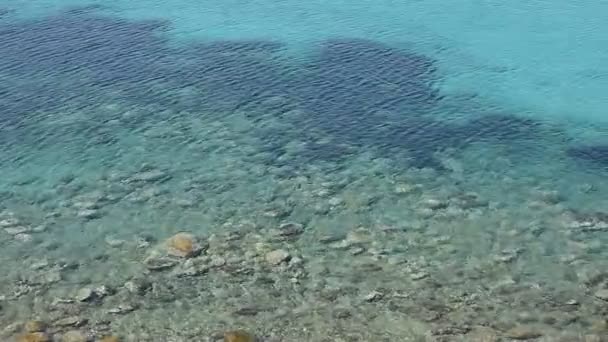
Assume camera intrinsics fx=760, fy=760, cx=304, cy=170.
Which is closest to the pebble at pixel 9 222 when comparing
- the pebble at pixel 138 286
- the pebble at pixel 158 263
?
the pebble at pixel 158 263

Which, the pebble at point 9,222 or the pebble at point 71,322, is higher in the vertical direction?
the pebble at point 9,222

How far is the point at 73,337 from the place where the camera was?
1767cm

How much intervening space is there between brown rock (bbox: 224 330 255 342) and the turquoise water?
353mm

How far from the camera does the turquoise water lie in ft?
62.2

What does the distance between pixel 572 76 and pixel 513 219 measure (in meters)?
11.4

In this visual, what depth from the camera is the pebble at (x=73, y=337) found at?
57.6 ft

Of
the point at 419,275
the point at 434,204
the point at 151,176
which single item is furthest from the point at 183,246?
the point at 434,204

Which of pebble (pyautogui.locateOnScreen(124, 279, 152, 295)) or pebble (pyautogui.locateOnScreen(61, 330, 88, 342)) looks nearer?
pebble (pyautogui.locateOnScreen(61, 330, 88, 342))

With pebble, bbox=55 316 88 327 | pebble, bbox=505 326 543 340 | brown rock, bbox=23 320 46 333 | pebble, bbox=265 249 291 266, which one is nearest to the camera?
pebble, bbox=505 326 543 340

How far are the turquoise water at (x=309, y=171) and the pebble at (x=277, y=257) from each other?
0.05 meters

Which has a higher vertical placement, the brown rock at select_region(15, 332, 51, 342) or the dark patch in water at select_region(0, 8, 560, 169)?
the dark patch in water at select_region(0, 8, 560, 169)

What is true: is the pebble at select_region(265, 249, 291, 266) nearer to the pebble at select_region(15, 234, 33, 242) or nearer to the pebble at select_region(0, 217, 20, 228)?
the pebble at select_region(15, 234, 33, 242)

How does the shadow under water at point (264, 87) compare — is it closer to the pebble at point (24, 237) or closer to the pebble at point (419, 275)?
the pebble at point (419, 275)

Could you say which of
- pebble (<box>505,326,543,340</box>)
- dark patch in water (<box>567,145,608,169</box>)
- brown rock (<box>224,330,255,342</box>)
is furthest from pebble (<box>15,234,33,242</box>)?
dark patch in water (<box>567,145,608,169</box>)
